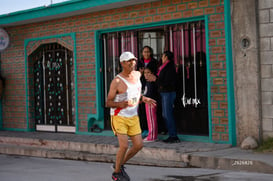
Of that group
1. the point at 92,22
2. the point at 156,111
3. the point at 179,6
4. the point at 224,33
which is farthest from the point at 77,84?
the point at 224,33

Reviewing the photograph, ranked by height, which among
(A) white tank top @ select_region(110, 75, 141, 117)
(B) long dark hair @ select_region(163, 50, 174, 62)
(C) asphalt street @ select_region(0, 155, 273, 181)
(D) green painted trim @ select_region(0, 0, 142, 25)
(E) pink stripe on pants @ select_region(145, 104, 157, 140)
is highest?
(D) green painted trim @ select_region(0, 0, 142, 25)

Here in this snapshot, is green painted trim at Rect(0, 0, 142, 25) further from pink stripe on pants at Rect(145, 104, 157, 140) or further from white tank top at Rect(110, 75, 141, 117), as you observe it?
white tank top at Rect(110, 75, 141, 117)

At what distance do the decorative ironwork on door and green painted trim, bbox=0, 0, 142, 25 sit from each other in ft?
3.40

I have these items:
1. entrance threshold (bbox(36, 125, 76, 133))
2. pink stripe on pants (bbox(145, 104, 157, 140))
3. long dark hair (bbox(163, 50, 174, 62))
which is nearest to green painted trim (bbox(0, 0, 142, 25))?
long dark hair (bbox(163, 50, 174, 62))

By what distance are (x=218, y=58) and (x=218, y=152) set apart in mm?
2092

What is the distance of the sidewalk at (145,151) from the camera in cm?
775

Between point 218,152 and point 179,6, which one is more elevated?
point 179,6

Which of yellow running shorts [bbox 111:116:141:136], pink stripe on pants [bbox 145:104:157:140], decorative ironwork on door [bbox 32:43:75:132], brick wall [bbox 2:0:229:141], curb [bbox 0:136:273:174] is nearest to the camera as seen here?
yellow running shorts [bbox 111:116:141:136]

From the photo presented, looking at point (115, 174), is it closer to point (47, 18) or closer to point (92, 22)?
point (92, 22)

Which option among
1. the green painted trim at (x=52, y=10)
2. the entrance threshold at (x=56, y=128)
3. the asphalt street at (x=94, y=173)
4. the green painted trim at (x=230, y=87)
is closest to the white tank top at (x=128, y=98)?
the asphalt street at (x=94, y=173)

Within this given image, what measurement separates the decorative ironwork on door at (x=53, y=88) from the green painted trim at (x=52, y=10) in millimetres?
1038

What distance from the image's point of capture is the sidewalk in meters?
7.75

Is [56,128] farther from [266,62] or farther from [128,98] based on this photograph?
[128,98]

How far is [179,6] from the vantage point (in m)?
10.2
